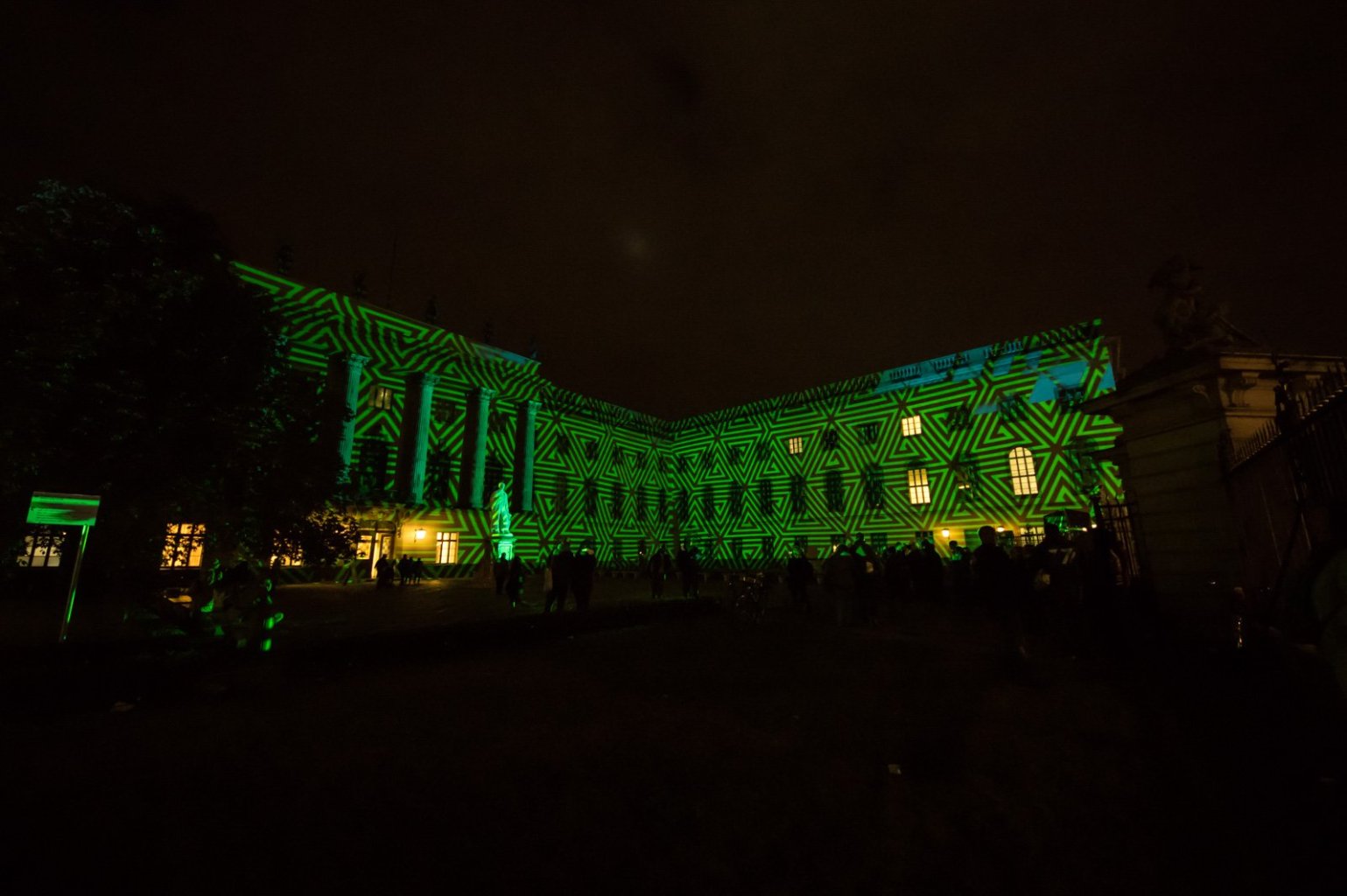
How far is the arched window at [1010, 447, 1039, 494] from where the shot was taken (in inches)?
1047

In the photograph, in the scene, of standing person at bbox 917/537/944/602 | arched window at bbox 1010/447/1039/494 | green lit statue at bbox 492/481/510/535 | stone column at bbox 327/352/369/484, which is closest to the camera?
standing person at bbox 917/537/944/602

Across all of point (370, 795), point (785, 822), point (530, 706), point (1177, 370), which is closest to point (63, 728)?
point (370, 795)

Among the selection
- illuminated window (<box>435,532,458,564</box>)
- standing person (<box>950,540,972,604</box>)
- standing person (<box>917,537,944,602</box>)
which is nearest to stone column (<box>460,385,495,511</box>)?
illuminated window (<box>435,532,458,564</box>)

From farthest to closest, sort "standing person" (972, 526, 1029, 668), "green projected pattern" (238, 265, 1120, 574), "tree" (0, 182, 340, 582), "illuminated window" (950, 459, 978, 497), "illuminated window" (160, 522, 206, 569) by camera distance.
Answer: "illuminated window" (950, 459, 978, 497) → "green projected pattern" (238, 265, 1120, 574) → "illuminated window" (160, 522, 206, 569) → "tree" (0, 182, 340, 582) → "standing person" (972, 526, 1029, 668)

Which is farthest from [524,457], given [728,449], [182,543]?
[182,543]

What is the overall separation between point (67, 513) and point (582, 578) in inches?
308

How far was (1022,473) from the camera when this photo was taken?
88.5ft

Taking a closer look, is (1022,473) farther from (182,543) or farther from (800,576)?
(182,543)

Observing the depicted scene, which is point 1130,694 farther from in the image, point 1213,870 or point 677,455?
point 677,455

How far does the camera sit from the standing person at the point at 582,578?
37.6ft

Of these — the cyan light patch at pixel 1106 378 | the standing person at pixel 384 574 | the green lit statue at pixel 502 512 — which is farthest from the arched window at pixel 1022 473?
the standing person at pixel 384 574

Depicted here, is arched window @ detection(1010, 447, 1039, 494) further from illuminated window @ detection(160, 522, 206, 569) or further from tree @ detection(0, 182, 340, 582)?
illuminated window @ detection(160, 522, 206, 569)

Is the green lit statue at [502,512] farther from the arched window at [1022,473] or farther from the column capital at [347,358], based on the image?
the arched window at [1022,473]

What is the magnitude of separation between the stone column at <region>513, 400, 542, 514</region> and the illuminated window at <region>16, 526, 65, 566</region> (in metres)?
16.8
